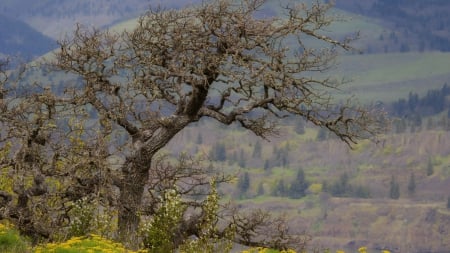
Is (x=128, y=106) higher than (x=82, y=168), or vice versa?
(x=128, y=106)

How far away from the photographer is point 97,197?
28438mm

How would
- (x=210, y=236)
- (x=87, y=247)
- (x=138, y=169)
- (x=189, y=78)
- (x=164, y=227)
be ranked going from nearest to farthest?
1. (x=87, y=247)
2. (x=164, y=227)
3. (x=210, y=236)
4. (x=138, y=169)
5. (x=189, y=78)

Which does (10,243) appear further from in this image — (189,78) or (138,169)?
(189,78)

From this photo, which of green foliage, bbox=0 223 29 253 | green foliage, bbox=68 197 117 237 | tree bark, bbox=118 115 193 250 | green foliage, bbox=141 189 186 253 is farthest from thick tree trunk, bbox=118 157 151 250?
green foliage, bbox=0 223 29 253

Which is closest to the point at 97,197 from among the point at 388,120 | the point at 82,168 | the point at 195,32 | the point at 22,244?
the point at 82,168

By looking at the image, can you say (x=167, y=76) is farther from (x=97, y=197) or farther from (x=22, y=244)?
(x=22, y=244)

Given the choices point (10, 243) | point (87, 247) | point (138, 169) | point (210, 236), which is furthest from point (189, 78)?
point (87, 247)

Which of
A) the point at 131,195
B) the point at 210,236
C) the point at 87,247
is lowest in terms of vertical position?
the point at 87,247

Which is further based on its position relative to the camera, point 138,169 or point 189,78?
point 189,78

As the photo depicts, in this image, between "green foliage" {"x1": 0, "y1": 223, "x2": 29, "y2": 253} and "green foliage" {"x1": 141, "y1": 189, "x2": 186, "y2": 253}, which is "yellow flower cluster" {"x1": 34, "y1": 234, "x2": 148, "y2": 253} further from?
"green foliage" {"x1": 141, "y1": 189, "x2": 186, "y2": 253}

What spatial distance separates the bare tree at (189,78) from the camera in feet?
103

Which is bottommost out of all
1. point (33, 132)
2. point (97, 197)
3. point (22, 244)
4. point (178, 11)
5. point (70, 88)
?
point (22, 244)

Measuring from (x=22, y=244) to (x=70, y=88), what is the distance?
40.7ft

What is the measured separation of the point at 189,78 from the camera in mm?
32438
